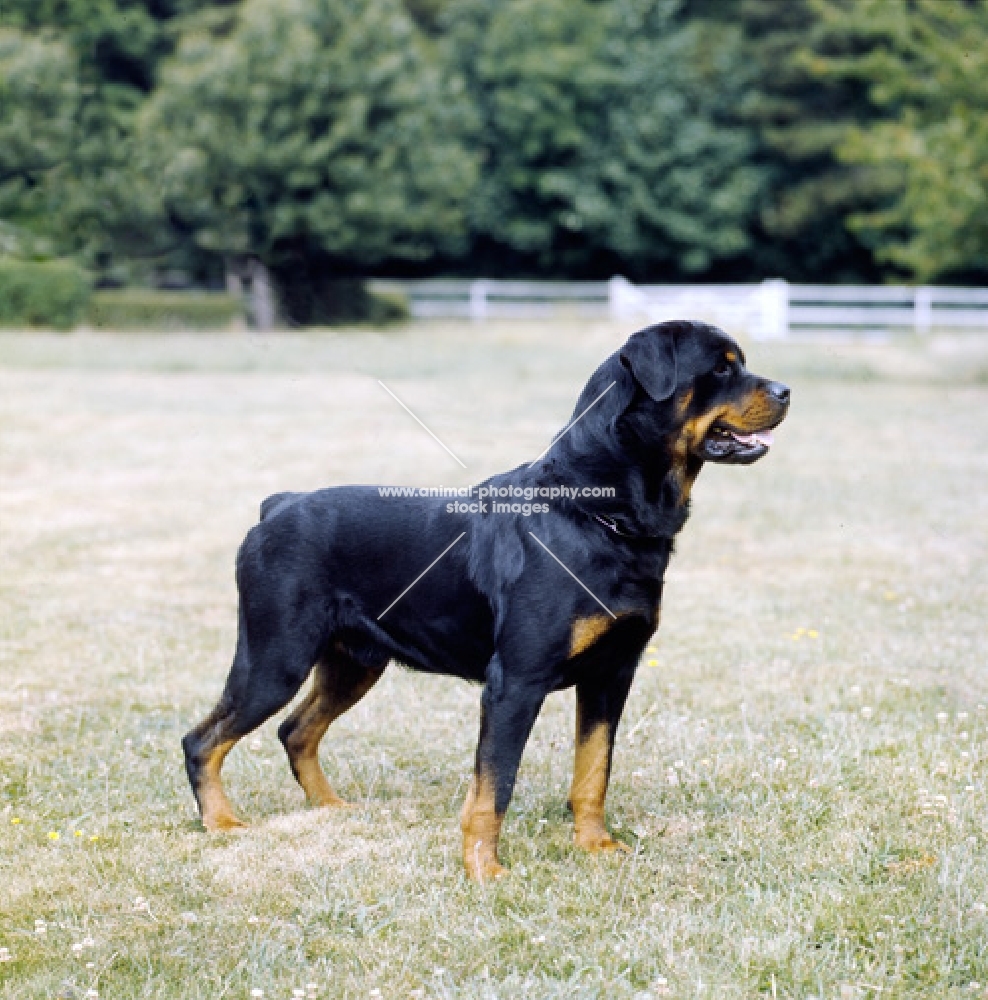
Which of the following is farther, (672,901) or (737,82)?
(737,82)

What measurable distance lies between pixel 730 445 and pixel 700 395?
0.62 feet

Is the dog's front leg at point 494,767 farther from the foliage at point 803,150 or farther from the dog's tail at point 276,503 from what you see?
the foliage at point 803,150

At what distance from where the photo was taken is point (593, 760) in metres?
4.16

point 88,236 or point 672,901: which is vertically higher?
point 88,236

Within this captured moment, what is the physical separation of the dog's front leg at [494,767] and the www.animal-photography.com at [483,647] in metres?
0.01

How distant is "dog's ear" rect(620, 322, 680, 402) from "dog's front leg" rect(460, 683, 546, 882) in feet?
3.21

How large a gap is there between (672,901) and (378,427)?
11.9 metres

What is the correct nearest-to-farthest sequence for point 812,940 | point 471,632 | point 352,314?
point 812,940 < point 471,632 < point 352,314

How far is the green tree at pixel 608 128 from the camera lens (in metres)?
39.8

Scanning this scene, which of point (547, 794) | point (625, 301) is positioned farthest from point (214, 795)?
point (625, 301)

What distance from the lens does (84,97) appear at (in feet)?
52.3

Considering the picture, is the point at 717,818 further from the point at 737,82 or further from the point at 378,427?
the point at 737,82

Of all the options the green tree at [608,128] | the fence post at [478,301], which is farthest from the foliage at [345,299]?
the green tree at [608,128]

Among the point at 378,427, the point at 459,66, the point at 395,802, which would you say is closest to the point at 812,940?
the point at 395,802
